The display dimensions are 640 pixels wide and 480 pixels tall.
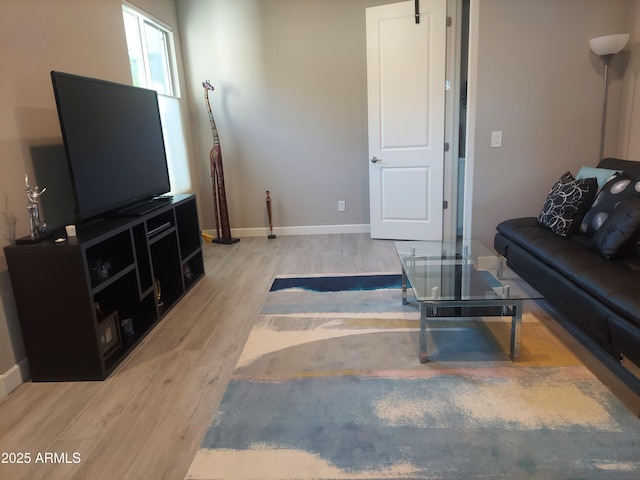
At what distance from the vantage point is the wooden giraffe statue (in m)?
4.62

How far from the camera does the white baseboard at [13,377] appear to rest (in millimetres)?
2055

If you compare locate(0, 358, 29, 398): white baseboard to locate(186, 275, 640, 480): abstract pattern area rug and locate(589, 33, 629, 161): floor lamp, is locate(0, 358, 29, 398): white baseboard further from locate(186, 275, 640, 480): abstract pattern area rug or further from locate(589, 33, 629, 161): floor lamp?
locate(589, 33, 629, 161): floor lamp

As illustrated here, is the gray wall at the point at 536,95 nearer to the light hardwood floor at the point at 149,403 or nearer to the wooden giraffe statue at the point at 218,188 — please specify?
the light hardwood floor at the point at 149,403

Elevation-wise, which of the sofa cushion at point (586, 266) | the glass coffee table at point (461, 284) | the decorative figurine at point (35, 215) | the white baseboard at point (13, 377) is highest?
the decorative figurine at point (35, 215)

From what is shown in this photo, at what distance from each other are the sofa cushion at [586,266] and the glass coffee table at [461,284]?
233 millimetres

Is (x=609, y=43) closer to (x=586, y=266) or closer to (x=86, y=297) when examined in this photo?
(x=586, y=266)

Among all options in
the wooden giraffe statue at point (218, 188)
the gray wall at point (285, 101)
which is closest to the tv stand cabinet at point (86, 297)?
the wooden giraffe statue at point (218, 188)

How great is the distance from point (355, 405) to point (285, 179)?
3470 millimetres

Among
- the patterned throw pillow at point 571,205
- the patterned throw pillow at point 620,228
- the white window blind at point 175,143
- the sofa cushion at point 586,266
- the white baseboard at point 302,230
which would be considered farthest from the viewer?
the white baseboard at point 302,230

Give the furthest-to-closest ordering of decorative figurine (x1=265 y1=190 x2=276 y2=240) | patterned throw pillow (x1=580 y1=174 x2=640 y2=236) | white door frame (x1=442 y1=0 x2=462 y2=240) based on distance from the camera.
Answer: decorative figurine (x1=265 y1=190 x2=276 y2=240) < white door frame (x1=442 y1=0 x2=462 y2=240) < patterned throw pillow (x1=580 y1=174 x2=640 y2=236)

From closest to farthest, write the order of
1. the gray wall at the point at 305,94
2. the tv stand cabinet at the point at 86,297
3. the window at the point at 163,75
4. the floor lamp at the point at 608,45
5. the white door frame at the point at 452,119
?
1. the tv stand cabinet at the point at 86,297
2. the gray wall at the point at 305,94
3. the floor lamp at the point at 608,45
4. the window at the point at 163,75
5. the white door frame at the point at 452,119

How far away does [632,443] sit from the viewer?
1.57m

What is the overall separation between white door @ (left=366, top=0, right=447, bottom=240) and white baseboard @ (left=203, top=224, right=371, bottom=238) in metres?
0.38

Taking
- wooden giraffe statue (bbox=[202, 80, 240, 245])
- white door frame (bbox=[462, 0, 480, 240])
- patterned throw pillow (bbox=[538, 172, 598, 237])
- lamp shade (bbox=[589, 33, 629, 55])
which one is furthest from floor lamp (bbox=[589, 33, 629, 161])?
wooden giraffe statue (bbox=[202, 80, 240, 245])
